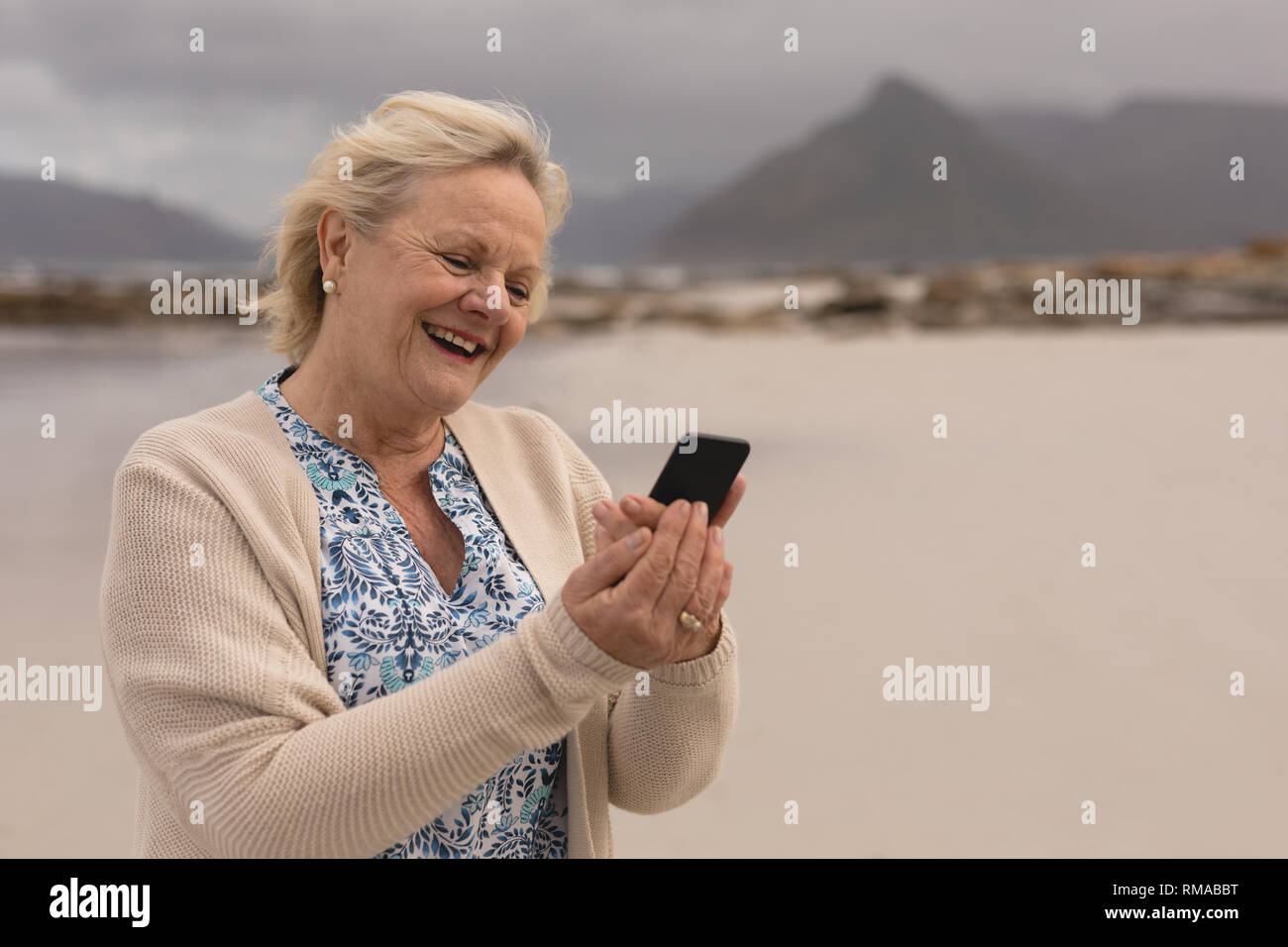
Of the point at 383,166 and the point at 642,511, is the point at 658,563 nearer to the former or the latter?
the point at 642,511

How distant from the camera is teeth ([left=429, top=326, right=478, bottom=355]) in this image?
176cm

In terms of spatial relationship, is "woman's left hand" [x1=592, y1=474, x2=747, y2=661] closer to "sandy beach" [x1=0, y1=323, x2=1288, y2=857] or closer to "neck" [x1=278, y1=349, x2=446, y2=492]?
"neck" [x1=278, y1=349, x2=446, y2=492]

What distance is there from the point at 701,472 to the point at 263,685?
593mm

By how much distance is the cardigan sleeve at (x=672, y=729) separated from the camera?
1770 mm

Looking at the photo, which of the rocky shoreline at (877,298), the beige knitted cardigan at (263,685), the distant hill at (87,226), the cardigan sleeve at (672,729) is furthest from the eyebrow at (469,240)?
the distant hill at (87,226)

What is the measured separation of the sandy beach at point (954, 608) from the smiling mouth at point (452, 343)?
2.64m

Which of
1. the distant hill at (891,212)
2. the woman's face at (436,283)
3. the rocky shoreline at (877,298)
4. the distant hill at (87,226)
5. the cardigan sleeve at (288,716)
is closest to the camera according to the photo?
the cardigan sleeve at (288,716)

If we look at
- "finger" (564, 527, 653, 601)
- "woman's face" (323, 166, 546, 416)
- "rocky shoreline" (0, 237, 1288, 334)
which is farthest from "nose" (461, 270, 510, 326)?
"rocky shoreline" (0, 237, 1288, 334)

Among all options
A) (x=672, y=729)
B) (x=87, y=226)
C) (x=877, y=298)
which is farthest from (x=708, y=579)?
(x=87, y=226)

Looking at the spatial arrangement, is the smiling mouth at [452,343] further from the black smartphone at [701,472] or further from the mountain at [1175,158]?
the mountain at [1175,158]

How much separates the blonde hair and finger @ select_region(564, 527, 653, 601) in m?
0.63

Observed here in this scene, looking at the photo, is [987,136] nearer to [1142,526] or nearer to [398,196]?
[1142,526]

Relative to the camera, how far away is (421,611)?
166 centimetres
